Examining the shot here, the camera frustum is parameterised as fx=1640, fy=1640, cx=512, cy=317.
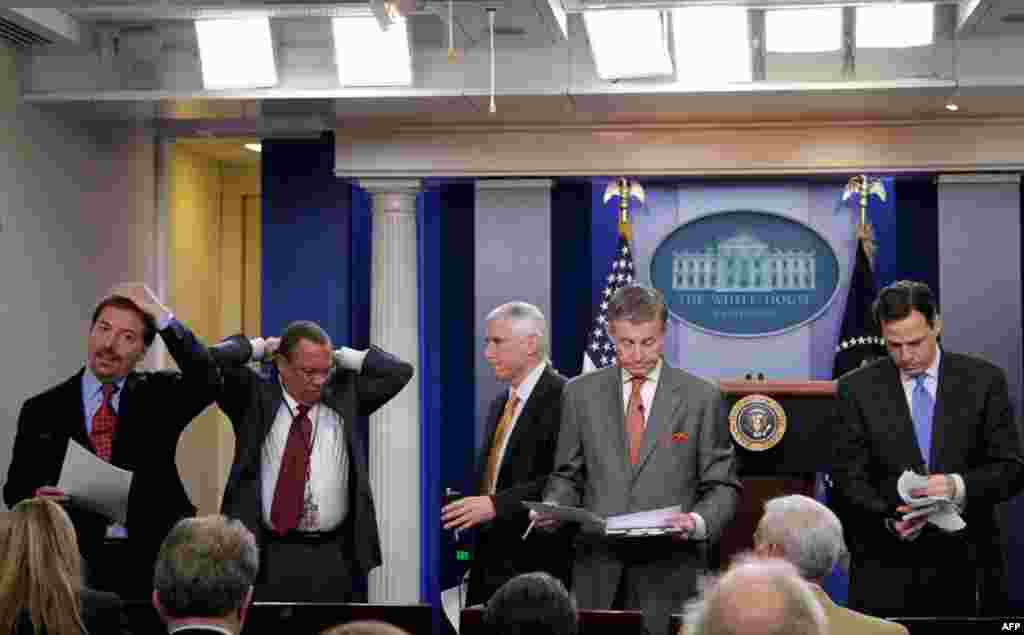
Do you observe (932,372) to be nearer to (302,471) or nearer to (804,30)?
(302,471)

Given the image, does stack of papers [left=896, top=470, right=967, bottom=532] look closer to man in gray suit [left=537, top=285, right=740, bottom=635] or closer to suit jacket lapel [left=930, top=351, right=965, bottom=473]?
suit jacket lapel [left=930, top=351, right=965, bottom=473]

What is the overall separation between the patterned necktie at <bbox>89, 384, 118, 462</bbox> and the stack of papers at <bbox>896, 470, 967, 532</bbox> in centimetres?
256

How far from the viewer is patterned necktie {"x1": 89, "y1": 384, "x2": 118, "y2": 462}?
214 inches

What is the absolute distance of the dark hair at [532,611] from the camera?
2.81 m

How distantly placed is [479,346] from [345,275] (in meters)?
0.83

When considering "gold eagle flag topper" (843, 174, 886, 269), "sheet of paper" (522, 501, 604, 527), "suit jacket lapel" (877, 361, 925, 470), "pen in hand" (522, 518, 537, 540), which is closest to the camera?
"sheet of paper" (522, 501, 604, 527)

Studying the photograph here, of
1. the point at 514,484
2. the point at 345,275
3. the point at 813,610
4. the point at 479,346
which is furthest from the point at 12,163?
the point at 813,610

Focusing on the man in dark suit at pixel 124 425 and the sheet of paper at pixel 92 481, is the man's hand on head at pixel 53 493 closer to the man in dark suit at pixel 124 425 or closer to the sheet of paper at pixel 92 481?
the sheet of paper at pixel 92 481

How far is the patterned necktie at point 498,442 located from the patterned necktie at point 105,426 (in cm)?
127

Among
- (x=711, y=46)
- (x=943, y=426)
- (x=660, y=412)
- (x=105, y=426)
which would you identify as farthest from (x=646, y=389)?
(x=711, y=46)

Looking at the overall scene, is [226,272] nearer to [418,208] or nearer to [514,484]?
[418,208]

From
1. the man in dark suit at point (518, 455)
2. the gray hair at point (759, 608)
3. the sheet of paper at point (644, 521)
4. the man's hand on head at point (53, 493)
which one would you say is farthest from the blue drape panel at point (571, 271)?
the gray hair at point (759, 608)

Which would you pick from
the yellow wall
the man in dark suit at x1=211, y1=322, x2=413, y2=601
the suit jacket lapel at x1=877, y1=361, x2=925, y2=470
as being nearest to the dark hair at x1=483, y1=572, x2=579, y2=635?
the suit jacket lapel at x1=877, y1=361, x2=925, y2=470

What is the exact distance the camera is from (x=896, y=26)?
274 inches
